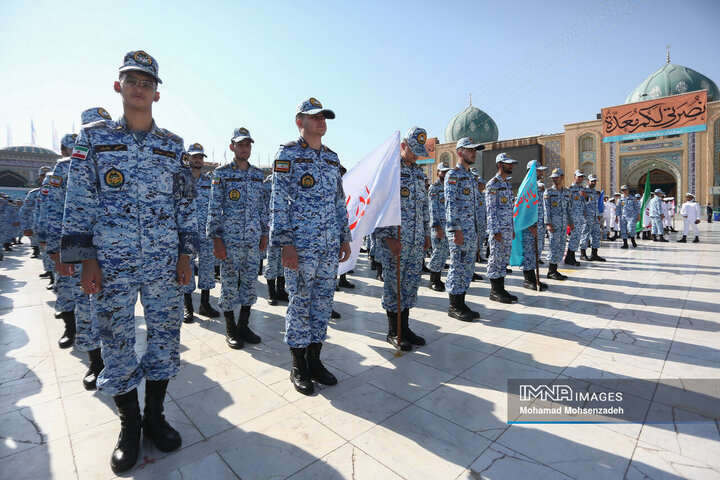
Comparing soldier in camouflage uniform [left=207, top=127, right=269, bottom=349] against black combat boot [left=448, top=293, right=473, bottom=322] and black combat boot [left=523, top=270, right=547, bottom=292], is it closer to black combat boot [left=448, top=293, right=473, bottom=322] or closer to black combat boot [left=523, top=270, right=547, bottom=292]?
black combat boot [left=448, top=293, right=473, bottom=322]

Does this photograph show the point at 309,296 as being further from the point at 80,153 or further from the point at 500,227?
the point at 500,227

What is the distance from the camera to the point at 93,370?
9.64 feet

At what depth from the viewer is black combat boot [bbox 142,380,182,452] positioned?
2.05 m

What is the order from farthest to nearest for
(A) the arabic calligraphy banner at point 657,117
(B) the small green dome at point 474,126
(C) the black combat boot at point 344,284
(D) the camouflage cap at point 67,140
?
(B) the small green dome at point 474,126 < (A) the arabic calligraphy banner at point 657,117 < (C) the black combat boot at point 344,284 < (D) the camouflage cap at point 67,140

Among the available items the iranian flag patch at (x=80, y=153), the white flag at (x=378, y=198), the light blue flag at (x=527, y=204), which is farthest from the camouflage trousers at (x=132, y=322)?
the light blue flag at (x=527, y=204)

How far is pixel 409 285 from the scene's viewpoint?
12.0 ft

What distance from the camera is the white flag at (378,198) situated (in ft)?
11.1

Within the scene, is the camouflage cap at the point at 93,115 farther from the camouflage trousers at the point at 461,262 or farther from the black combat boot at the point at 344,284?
the black combat boot at the point at 344,284

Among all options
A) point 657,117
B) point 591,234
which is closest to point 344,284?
point 591,234

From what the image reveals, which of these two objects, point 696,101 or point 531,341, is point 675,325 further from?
point 696,101

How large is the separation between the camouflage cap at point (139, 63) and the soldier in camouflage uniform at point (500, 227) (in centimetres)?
448

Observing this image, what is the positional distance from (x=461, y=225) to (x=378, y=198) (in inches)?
59.0

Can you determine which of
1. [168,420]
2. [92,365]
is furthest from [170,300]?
[92,365]

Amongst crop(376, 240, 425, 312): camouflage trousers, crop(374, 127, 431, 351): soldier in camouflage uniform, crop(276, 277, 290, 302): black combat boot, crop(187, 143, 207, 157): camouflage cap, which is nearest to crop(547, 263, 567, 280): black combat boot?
crop(374, 127, 431, 351): soldier in camouflage uniform
